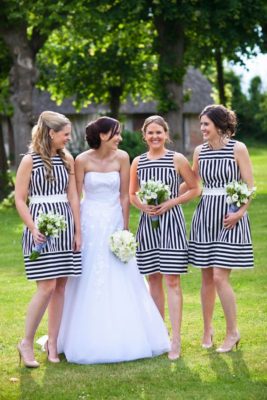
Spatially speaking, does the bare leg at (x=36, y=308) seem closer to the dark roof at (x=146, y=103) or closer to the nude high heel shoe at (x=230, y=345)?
the nude high heel shoe at (x=230, y=345)

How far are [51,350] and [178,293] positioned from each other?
1350 mm

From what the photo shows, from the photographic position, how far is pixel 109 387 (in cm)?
806

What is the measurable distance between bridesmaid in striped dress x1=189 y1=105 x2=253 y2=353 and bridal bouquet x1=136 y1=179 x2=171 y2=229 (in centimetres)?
42

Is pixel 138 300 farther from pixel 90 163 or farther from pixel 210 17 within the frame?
pixel 210 17

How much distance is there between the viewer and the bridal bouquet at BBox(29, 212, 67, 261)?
858 centimetres

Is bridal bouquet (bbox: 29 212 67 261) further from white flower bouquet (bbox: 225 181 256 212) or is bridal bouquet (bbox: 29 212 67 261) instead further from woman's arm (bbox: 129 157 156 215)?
white flower bouquet (bbox: 225 181 256 212)

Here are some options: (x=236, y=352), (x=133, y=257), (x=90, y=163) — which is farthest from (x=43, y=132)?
(x=236, y=352)

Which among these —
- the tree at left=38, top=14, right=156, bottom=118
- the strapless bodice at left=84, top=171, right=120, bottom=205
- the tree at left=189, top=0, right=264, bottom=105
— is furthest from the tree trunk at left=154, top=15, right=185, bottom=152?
the strapless bodice at left=84, top=171, right=120, bottom=205

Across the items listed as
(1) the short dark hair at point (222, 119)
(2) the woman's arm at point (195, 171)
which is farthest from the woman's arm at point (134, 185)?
(1) the short dark hair at point (222, 119)

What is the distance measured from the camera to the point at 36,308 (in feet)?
29.2

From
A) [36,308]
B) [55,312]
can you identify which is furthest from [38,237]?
[55,312]

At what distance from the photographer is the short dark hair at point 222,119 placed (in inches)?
359

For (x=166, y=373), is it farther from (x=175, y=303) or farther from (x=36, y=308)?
(x=36, y=308)

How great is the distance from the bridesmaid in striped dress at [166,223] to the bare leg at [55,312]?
0.83 metres
